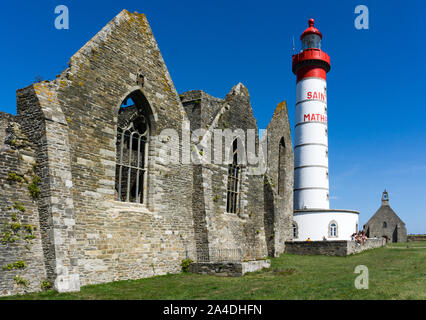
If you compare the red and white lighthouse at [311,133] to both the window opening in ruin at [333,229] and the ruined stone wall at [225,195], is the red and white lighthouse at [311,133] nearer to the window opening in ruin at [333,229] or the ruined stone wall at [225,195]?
the window opening in ruin at [333,229]

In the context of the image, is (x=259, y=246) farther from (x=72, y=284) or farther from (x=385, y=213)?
(x=385, y=213)

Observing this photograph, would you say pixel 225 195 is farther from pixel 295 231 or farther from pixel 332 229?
pixel 332 229

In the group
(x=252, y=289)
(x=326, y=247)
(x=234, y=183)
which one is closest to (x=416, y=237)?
(x=326, y=247)

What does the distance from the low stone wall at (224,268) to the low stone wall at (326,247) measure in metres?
9.59

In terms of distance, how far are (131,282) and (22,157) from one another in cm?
467

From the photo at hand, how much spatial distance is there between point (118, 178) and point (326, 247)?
1385cm

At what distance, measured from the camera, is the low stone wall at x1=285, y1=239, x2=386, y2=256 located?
897 inches

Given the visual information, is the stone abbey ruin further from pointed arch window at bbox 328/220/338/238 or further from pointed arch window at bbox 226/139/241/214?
pointed arch window at bbox 328/220/338/238

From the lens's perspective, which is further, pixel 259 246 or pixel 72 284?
pixel 259 246

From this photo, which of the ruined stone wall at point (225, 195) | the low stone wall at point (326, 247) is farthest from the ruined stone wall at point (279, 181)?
the ruined stone wall at point (225, 195)

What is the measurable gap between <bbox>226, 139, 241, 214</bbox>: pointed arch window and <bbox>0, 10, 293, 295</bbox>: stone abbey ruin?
0.07 m

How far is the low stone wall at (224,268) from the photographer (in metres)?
13.7
